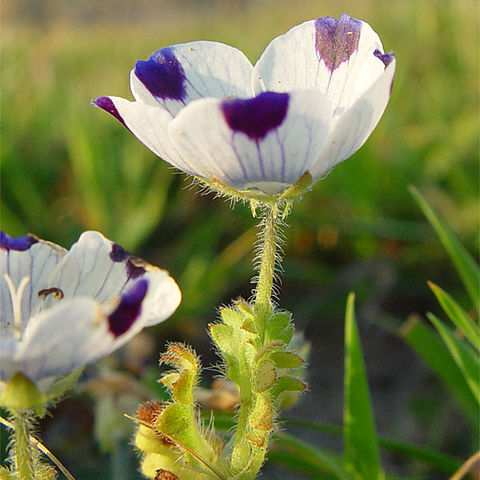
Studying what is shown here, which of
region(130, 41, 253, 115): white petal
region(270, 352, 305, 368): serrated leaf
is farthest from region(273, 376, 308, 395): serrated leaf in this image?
region(130, 41, 253, 115): white petal

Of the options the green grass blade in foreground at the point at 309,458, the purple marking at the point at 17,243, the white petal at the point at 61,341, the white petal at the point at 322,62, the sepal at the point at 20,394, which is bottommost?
the green grass blade in foreground at the point at 309,458

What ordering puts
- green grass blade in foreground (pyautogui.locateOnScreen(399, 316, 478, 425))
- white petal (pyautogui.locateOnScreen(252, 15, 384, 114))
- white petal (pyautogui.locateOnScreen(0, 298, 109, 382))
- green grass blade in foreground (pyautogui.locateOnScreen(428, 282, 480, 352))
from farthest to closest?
1. green grass blade in foreground (pyautogui.locateOnScreen(399, 316, 478, 425))
2. green grass blade in foreground (pyautogui.locateOnScreen(428, 282, 480, 352))
3. white petal (pyautogui.locateOnScreen(252, 15, 384, 114))
4. white petal (pyautogui.locateOnScreen(0, 298, 109, 382))

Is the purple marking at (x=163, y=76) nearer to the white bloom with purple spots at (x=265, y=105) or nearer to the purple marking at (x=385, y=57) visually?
the white bloom with purple spots at (x=265, y=105)

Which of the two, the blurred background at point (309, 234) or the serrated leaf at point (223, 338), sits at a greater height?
the blurred background at point (309, 234)

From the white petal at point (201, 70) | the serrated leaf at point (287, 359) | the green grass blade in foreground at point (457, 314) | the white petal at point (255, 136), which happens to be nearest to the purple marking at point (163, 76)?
the white petal at point (201, 70)

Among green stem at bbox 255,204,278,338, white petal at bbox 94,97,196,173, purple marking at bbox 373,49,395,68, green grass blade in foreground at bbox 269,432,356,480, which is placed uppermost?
purple marking at bbox 373,49,395,68

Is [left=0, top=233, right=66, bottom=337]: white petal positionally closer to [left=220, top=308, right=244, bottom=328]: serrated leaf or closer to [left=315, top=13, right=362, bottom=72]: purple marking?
[left=220, top=308, right=244, bottom=328]: serrated leaf

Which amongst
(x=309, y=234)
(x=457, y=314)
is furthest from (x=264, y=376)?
(x=309, y=234)

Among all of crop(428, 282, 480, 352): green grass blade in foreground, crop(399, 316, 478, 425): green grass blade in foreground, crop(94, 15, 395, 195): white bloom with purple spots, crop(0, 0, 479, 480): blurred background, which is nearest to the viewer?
crop(94, 15, 395, 195): white bloom with purple spots

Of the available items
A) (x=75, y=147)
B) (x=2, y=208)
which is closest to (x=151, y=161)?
(x=75, y=147)
